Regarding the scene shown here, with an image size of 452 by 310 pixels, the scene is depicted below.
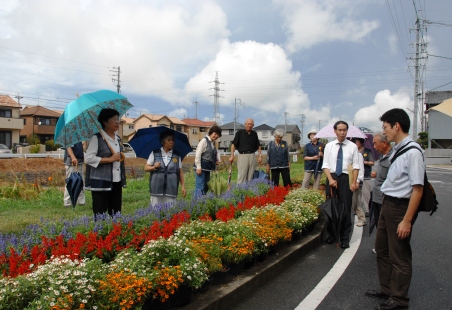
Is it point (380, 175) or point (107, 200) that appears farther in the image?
point (380, 175)

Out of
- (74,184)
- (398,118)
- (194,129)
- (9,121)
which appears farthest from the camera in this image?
(194,129)

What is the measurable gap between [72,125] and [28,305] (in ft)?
10.9

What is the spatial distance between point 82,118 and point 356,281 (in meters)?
4.32

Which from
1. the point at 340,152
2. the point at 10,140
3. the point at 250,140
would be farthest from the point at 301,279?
the point at 10,140

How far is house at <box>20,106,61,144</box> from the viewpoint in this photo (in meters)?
57.5

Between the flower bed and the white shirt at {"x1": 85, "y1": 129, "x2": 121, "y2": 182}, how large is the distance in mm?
800

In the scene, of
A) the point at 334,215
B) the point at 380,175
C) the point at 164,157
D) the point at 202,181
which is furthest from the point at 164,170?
the point at 380,175

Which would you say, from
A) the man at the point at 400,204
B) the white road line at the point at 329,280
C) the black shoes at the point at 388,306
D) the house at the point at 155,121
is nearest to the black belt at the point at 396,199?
the man at the point at 400,204

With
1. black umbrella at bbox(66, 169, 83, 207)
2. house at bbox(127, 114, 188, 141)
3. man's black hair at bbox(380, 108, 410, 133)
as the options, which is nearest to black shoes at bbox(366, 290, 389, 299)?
man's black hair at bbox(380, 108, 410, 133)

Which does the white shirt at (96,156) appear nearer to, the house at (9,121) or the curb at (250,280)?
the curb at (250,280)

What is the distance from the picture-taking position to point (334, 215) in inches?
231

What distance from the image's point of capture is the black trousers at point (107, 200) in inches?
199

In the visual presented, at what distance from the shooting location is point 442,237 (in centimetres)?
679

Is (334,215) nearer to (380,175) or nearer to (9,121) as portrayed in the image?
(380,175)
